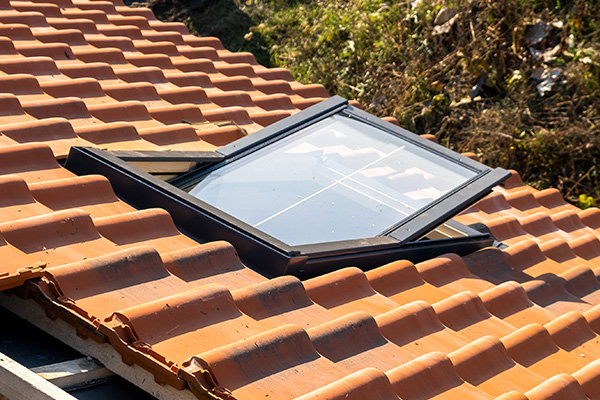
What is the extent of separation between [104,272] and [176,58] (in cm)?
305

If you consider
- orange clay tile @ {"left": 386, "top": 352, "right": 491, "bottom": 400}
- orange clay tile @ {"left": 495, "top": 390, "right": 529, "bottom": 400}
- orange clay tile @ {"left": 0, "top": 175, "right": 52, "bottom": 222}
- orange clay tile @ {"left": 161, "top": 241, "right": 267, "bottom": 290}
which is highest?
orange clay tile @ {"left": 0, "top": 175, "right": 52, "bottom": 222}

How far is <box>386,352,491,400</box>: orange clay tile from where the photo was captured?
234 centimetres

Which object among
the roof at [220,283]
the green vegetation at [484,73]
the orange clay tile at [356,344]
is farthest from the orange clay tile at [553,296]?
the green vegetation at [484,73]

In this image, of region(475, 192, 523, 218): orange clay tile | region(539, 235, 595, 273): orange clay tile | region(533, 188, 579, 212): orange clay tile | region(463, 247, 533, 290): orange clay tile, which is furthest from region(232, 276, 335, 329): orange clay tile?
region(533, 188, 579, 212): orange clay tile

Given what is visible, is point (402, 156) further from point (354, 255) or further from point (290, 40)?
point (290, 40)

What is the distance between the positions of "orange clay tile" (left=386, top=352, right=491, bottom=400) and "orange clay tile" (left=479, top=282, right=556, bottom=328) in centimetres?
79

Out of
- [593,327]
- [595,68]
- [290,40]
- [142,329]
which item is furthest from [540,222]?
[290,40]

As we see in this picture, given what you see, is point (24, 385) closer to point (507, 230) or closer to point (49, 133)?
point (49, 133)

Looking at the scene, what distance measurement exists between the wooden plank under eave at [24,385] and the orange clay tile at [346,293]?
1149 mm

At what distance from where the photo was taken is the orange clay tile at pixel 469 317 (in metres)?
2.98

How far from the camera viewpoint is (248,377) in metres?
2.02

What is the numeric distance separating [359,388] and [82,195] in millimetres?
1328

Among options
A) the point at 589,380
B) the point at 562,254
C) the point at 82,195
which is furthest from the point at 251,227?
the point at 562,254

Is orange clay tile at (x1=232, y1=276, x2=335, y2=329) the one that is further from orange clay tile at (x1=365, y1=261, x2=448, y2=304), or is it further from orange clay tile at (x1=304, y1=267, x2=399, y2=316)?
orange clay tile at (x1=365, y1=261, x2=448, y2=304)
